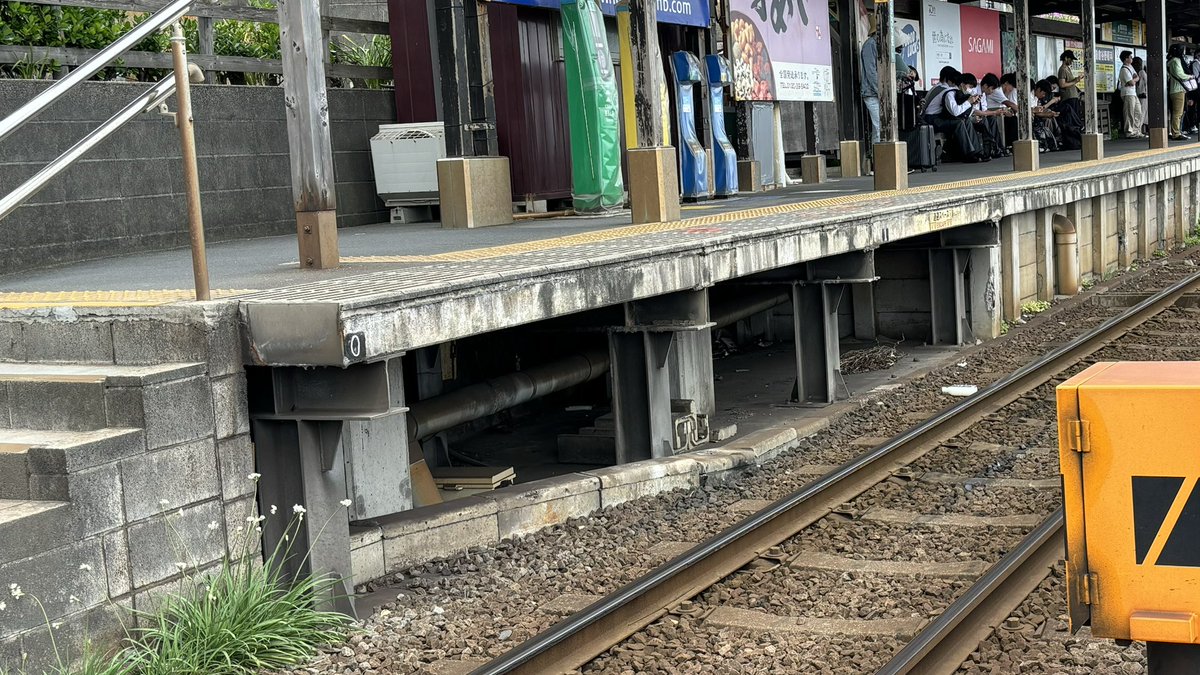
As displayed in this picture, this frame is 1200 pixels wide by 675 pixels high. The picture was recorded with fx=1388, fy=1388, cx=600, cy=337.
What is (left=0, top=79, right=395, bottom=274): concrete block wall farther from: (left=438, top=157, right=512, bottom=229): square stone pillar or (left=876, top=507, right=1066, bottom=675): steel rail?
(left=876, top=507, right=1066, bottom=675): steel rail

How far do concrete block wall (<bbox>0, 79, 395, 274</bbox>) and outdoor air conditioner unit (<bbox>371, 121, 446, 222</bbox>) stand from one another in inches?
10.4

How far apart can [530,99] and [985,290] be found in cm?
484

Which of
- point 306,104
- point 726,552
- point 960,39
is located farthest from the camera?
point 960,39

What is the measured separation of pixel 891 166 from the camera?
14336 millimetres

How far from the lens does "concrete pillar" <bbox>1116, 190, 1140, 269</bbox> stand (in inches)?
740

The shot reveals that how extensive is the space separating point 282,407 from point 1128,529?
3.40m

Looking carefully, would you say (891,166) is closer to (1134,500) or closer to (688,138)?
(688,138)

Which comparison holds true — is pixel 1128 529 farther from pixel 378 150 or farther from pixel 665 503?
pixel 378 150

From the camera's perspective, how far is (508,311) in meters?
6.29

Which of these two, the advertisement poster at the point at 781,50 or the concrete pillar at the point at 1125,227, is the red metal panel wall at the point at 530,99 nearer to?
the advertisement poster at the point at 781,50

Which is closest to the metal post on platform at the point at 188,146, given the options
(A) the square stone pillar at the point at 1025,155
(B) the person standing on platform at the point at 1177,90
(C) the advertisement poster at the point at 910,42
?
(A) the square stone pillar at the point at 1025,155

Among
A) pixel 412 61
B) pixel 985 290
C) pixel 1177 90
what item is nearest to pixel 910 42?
pixel 1177 90

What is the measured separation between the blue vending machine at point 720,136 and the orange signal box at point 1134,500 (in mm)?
11867

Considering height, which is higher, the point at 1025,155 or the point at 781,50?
the point at 781,50
